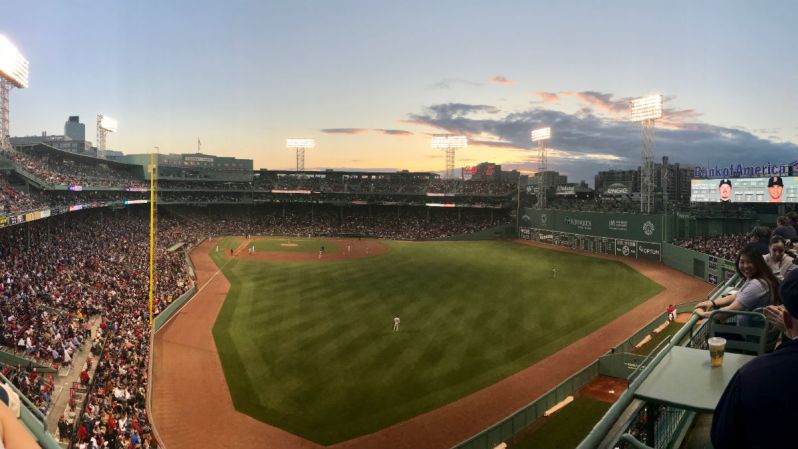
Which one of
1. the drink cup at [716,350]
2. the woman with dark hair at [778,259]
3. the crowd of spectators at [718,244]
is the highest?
the woman with dark hair at [778,259]

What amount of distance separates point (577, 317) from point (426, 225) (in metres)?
48.8

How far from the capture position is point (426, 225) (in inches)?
3051

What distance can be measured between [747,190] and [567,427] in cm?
3386

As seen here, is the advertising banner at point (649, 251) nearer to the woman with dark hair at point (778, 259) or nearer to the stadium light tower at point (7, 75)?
the woman with dark hair at point (778, 259)

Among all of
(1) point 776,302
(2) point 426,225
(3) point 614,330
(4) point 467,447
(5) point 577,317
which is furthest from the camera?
(2) point 426,225

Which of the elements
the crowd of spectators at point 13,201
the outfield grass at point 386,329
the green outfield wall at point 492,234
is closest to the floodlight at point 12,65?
the crowd of spectators at point 13,201

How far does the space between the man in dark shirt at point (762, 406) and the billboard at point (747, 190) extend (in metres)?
45.0

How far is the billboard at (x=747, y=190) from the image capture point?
3753cm

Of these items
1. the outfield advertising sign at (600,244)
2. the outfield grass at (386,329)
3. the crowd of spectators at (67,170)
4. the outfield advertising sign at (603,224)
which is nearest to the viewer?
the outfield grass at (386,329)

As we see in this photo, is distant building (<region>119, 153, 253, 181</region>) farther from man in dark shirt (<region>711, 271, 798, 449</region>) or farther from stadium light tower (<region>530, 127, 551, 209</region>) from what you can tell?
man in dark shirt (<region>711, 271, 798, 449</region>)

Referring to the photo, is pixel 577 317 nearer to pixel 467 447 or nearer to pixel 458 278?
pixel 458 278

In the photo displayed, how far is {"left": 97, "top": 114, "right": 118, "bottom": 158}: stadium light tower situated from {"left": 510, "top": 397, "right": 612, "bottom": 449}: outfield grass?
66.5 metres

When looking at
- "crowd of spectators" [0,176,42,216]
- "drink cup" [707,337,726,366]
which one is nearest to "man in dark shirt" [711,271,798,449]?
"drink cup" [707,337,726,366]

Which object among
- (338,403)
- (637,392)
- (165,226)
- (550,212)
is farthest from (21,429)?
(165,226)
